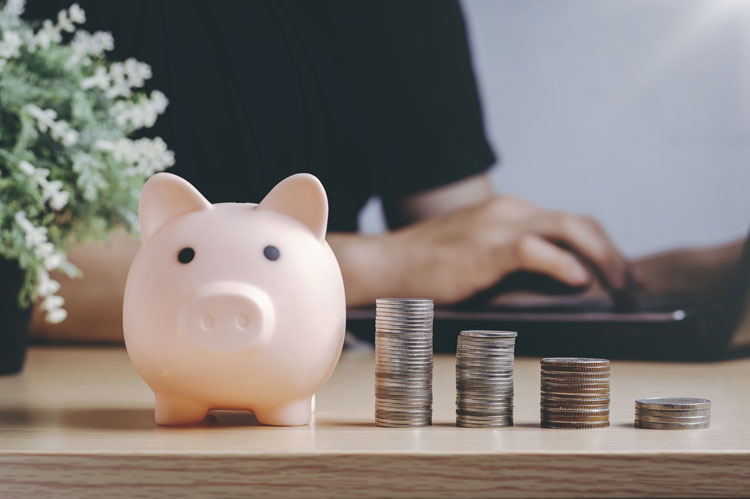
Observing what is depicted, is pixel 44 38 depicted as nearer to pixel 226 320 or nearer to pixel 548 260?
pixel 226 320

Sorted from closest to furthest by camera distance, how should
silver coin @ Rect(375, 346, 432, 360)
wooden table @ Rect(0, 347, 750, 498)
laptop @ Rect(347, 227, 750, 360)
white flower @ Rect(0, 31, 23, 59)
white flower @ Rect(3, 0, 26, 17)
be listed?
wooden table @ Rect(0, 347, 750, 498) → silver coin @ Rect(375, 346, 432, 360) → white flower @ Rect(0, 31, 23, 59) → white flower @ Rect(3, 0, 26, 17) → laptop @ Rect(347, 227, 750, 360)

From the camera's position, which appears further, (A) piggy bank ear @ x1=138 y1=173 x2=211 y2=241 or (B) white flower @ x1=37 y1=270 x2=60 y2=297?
(B) white flower @ x1=37 y1=270 x2=60 y2=297

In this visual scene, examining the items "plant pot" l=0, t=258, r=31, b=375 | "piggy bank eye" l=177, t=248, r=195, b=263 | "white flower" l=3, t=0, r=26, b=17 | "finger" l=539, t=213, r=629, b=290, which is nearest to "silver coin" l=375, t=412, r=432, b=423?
"piggy bank eye" l=177, t=248, r=195, b=263

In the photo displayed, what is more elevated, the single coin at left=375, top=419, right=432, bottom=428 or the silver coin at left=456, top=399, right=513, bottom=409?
the silver coin at left=456, top=399, right=513, bottom=409

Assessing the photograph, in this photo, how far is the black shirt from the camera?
1.58 metres

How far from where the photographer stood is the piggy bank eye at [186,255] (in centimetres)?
73

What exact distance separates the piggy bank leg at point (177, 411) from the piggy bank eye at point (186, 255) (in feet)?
0.43

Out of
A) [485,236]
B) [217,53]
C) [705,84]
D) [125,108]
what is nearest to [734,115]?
[705,84]

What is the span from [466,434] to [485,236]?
0.85 meters

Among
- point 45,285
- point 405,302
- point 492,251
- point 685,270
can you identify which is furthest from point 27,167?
point 685,270

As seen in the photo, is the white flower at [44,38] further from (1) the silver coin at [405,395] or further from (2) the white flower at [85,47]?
(1) the silver coin at [405,395]

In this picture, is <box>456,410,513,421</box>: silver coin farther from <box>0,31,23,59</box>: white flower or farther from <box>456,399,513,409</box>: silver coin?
<box>0,31,23,59</box>: white flower

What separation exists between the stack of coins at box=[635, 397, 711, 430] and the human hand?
0.75 m

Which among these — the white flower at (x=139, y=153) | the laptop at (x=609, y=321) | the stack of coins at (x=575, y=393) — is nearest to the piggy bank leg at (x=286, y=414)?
the stack of coins at (x=575, y=393)
